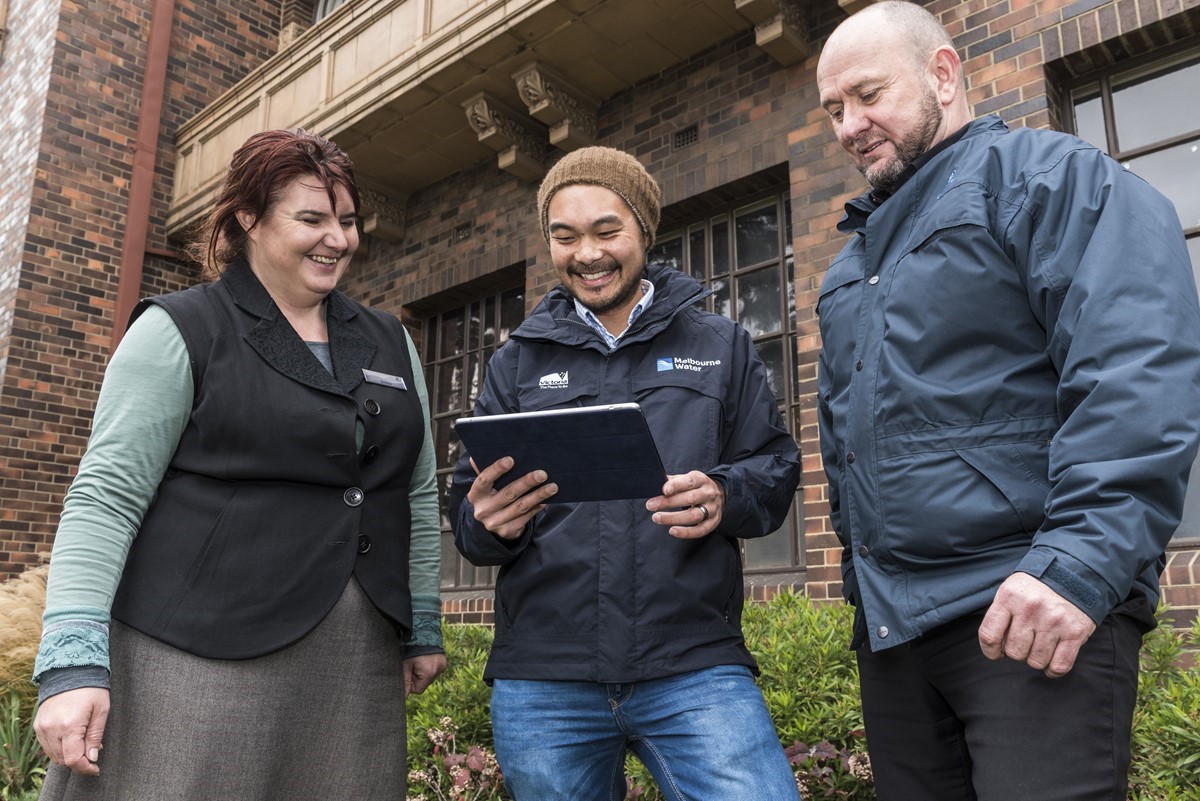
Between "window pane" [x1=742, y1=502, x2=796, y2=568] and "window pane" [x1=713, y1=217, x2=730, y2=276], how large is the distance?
1.80m

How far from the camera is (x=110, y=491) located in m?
1.92

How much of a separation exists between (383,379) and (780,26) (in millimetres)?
4629

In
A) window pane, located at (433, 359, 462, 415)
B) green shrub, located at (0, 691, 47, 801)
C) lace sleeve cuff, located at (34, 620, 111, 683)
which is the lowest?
green shrub, located at (0, 691, 47, 801)

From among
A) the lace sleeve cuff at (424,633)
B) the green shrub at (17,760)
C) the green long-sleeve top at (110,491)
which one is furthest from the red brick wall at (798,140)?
the green long-sleeve top at (110,491)

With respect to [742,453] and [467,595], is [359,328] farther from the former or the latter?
[467,595]

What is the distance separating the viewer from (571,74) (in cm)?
714

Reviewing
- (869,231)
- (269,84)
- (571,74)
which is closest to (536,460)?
(869,231)

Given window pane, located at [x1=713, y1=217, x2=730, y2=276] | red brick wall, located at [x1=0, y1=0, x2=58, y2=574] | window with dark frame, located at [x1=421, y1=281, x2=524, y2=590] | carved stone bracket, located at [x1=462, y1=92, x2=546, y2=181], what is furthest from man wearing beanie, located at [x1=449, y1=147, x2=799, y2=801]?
red brick wall, located at [x1=0, y1=0, x2=58, y2=574]

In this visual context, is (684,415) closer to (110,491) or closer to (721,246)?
(110,491)

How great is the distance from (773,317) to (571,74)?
2.41m

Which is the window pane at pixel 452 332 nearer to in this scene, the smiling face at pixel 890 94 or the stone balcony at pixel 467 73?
the stone balcony at pixel 467 73

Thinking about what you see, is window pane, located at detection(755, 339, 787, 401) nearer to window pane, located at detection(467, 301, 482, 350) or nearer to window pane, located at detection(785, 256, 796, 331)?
window pane, located at detection(785, 256, 796, 331)

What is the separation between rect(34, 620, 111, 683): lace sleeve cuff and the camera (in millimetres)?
1763

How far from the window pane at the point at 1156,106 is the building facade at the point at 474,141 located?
0.01m
